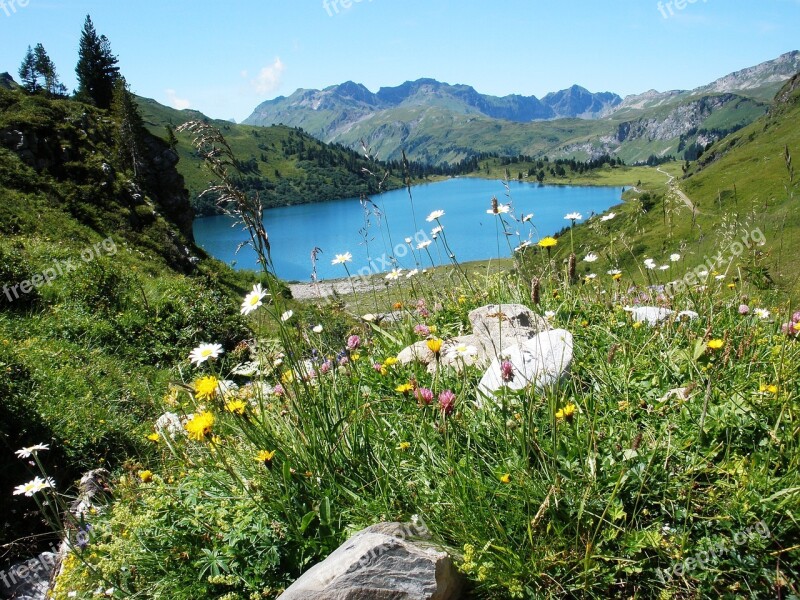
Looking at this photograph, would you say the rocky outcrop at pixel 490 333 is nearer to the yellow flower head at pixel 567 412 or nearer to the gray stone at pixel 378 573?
the yellow flower head at pixel 567 412

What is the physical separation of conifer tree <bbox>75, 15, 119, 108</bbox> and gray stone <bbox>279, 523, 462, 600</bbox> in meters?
71.5

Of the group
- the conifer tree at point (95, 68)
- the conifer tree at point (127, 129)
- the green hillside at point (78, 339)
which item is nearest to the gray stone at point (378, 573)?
the green hillside at point (78, 339)

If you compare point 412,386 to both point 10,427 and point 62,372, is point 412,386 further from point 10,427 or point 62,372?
point 62,372

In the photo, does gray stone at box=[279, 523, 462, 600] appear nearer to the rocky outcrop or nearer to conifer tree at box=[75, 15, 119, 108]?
the rocky outcrop

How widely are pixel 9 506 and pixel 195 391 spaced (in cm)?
385

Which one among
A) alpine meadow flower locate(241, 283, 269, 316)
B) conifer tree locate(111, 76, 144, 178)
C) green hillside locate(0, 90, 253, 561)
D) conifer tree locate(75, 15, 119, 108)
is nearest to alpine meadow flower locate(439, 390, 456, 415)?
alpine meadow flower locate(241, 283, 269, 316)

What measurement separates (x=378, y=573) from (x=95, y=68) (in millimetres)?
74280

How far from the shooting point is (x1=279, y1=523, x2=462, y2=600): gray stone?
257 centimetres


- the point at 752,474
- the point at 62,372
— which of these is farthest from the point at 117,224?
the point at 752,474

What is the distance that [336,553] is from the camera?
8.93 ft

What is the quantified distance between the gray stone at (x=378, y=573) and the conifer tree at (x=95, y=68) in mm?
71452

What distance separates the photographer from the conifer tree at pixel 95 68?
6088 centimetres

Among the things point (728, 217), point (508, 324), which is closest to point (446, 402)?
point (508, 324)

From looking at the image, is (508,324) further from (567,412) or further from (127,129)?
(127,129)
